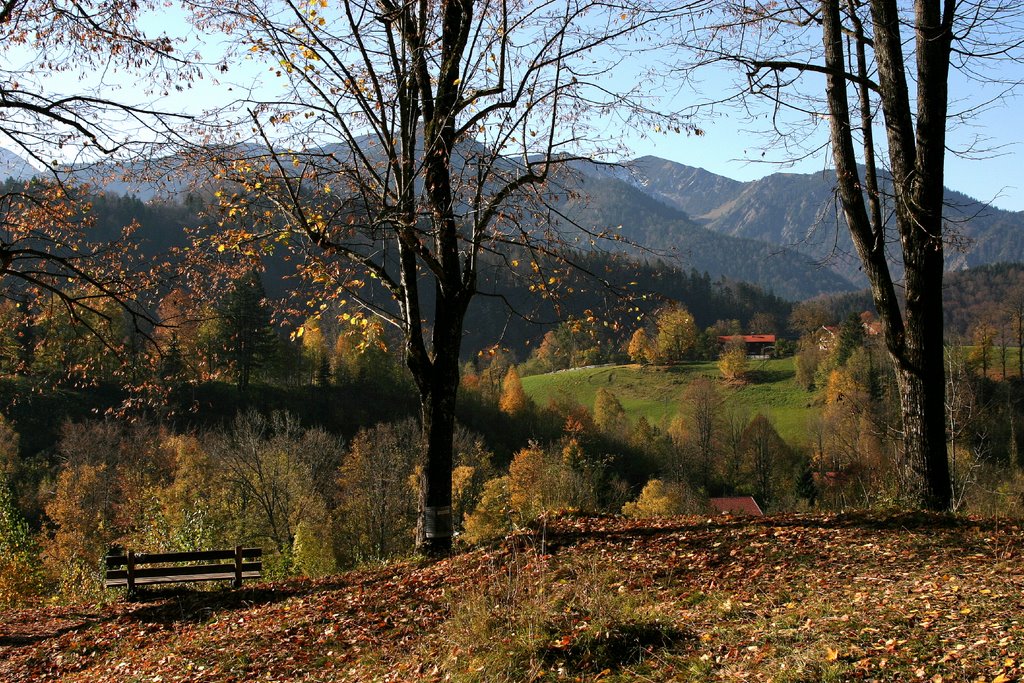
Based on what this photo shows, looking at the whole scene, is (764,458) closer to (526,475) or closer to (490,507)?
(526,475)

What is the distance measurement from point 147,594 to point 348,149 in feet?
21.3

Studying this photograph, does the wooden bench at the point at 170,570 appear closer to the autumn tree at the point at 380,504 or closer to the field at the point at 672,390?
the autumn tree at the point at 380,504

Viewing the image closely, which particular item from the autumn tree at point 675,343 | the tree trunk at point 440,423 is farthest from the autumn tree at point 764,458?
the tree trunk at point 440,423

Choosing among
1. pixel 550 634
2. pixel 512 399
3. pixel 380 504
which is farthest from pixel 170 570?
pixel 512 399

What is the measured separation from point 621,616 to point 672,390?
3401 inches

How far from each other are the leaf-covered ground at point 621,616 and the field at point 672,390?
2694 inches

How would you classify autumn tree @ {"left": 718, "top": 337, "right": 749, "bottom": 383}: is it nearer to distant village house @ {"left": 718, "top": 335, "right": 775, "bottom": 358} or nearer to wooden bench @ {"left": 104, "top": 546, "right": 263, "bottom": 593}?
distant village house @ {"left": 718, "top": 335, "right": 775, "bottom": 358}

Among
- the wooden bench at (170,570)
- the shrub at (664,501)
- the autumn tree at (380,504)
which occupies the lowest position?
the shrub at (664,501)

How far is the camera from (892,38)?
805 cm

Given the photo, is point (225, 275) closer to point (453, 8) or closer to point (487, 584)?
point (453, 8)

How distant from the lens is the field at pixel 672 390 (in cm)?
7962

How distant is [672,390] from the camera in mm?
89562

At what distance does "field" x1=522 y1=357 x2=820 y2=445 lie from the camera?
3135 inches

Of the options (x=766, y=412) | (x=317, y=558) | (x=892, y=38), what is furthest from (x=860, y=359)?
(x=892, y=38)
